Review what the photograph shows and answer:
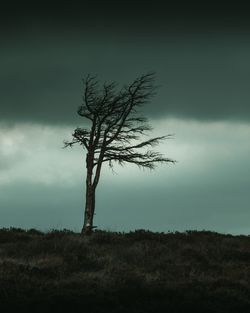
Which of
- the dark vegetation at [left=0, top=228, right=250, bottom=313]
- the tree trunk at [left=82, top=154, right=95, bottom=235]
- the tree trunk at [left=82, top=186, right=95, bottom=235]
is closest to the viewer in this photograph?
the dark vegetation at [left=0, top=228, right=250, bottom=313]

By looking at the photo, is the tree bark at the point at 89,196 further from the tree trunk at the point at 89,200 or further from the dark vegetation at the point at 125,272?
the dark vegetation at the point at 125,272

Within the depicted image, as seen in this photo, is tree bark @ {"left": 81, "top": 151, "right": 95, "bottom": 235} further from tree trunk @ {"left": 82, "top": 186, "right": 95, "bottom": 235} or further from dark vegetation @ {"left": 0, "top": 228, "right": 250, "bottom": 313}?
dark vegetation @ {"left": 0, "top": 228, "right": 250, "bottom": 313}

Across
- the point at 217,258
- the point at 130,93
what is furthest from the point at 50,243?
the point at 130,93

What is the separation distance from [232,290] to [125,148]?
15.7 metres

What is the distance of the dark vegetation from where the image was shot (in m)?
15.9

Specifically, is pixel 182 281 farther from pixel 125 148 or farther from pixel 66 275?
pixel 125 148

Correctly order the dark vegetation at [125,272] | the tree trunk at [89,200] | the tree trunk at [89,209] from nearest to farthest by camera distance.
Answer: the dark vegetation at [125,272] < the tree trunk at [89,209] < the tree trunk at [89,200]

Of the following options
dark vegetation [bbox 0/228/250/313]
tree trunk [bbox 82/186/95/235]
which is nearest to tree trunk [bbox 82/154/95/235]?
tree trunk [bbox 82/186/95/235]

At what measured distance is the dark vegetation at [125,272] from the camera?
15906 millimetres

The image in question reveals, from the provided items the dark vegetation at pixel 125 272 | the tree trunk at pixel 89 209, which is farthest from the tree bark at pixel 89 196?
the dark vegetation at pixel 125 272

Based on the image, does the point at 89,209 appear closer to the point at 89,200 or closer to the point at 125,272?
the point at 89,200

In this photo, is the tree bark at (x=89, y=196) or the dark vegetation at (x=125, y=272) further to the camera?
the tree bark at (x=89, y=196)

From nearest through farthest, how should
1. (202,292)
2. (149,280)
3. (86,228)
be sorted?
(202,292) → (149,280) → (86,228)

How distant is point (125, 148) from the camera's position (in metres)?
33.6
